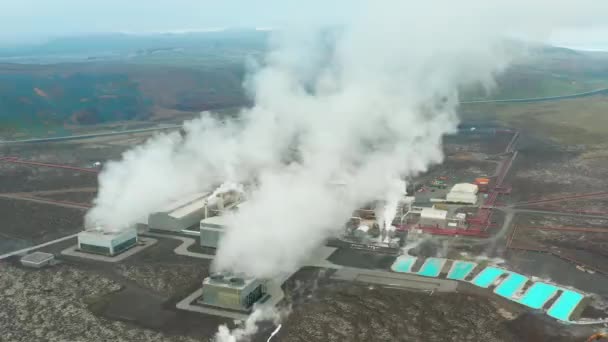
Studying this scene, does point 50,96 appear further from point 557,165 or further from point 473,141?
point 557,165

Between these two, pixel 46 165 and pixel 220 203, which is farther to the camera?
pixel 46 165

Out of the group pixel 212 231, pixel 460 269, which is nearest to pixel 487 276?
pixel 460 269

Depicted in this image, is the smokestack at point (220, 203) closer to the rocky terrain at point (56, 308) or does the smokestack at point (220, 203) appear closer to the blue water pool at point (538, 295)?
the rocky terrain at point (56, 308)

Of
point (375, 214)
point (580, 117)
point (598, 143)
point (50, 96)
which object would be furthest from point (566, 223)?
point (50, 96)

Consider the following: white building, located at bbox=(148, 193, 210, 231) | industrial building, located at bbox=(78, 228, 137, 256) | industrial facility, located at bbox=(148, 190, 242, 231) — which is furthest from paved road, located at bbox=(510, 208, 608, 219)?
industrial building, located at bbox=(78, 228, 137, 256)

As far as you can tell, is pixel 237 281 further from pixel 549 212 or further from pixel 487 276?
pixel 549 212

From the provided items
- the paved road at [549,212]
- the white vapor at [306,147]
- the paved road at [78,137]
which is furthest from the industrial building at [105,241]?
the paved road at [78,137]
